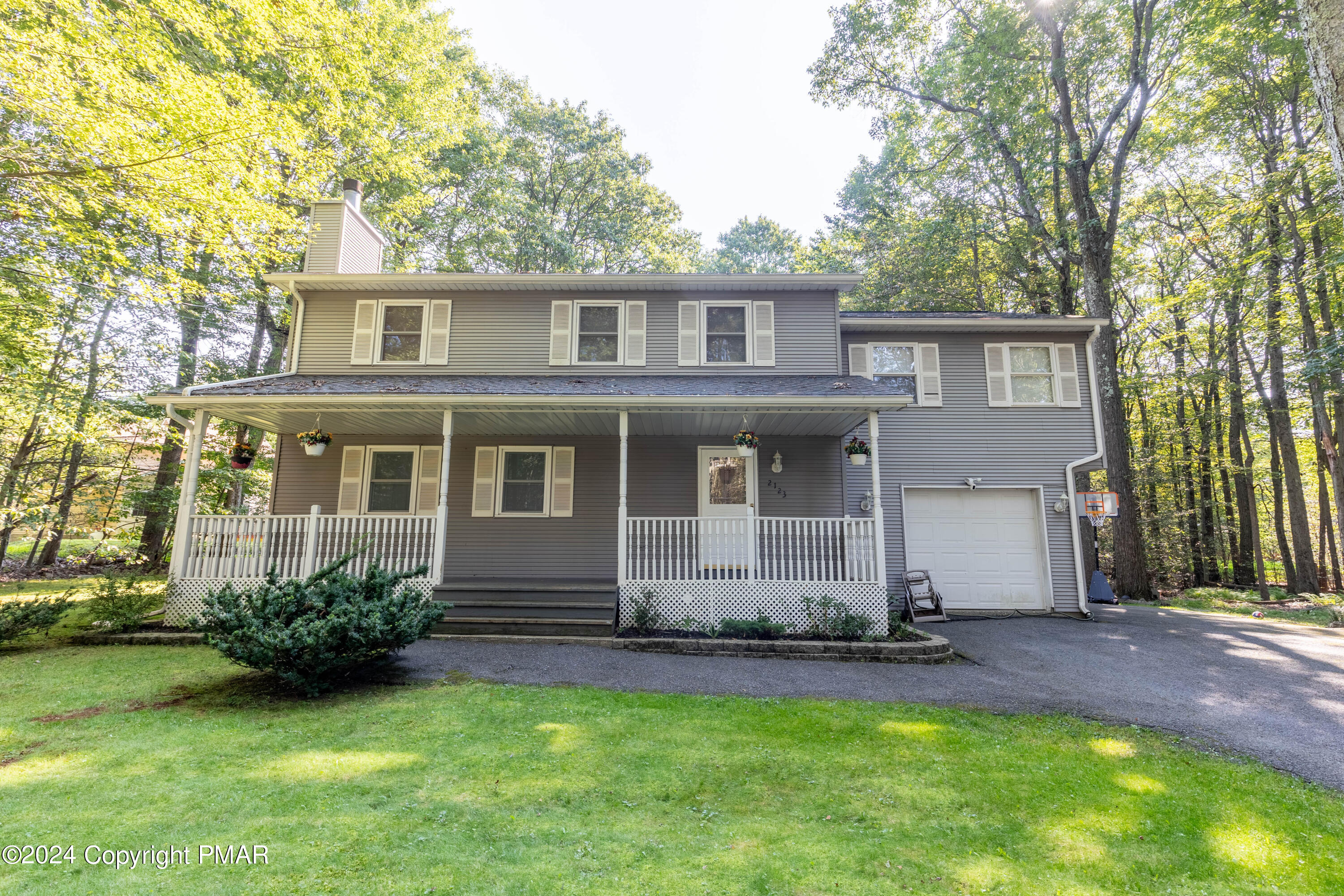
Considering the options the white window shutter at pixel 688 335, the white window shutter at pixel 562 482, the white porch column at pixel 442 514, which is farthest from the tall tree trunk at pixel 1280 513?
the white porch column at pixel 442 514

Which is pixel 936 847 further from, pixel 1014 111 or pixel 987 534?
pixel 1014 111

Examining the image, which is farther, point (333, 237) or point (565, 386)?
point (333, 237)

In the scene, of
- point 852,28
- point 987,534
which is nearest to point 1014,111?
point 852,28

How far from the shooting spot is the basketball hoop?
9.88 metres

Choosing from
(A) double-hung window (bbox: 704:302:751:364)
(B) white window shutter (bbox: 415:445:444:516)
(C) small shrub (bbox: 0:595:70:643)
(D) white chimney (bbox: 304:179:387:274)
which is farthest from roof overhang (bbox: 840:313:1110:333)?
(C) small shrub (bbox: 0:595:70:643)

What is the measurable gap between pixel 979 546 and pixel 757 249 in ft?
64.7

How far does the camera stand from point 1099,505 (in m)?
9.92

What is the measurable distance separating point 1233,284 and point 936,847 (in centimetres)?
1807

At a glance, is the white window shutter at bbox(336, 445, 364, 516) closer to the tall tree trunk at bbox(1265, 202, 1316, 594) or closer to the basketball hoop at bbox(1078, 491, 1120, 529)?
the basketball hoop at bbox(1078, 491, 1120, 529)

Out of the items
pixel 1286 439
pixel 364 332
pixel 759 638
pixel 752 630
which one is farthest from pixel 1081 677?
pixel 1286 439

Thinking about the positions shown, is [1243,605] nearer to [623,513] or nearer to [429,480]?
[623,513]

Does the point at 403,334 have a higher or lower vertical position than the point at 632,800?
higher

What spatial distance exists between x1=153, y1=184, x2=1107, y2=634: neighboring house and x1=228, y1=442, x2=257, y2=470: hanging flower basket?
1000 mm

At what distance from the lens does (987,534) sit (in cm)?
1006
